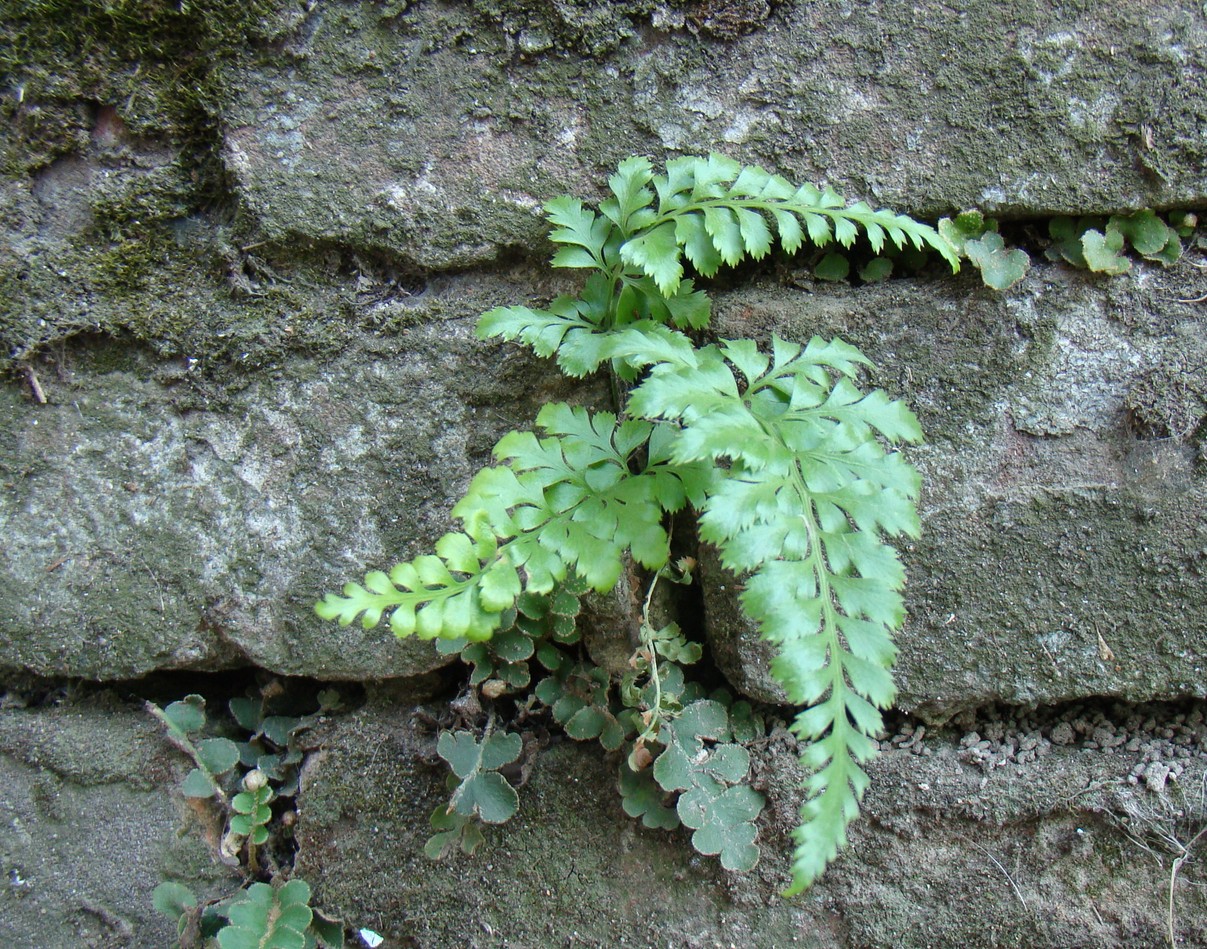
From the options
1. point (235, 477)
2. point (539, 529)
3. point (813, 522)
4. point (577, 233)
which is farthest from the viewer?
point (235, 477)

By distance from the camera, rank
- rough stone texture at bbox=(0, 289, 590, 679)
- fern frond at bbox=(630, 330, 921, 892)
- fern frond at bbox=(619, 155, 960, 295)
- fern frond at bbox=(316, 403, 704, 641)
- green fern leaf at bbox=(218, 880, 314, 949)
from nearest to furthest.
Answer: fern frond at bbox=(630, 330, 921, 892)
fern frond at bbox=(316, 403, 704, 641)
fern frond at bbox=(619, 155, 960, 295)
green fern leaf at bbox=(218, 880, 314, 949)
rough stone texture at bbox=(0, 289, 590, 679)

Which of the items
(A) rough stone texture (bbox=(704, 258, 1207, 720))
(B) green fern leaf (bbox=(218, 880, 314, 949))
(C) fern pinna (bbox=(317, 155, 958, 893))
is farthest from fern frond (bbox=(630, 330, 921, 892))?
(B) green fern leaf (bbox=(218, 880, 314, 949))

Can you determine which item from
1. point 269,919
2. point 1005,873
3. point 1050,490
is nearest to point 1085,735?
point 1005,873

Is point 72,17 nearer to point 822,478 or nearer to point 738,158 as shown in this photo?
point 738,158

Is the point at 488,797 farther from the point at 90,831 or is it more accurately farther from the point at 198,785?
the point at 90,831

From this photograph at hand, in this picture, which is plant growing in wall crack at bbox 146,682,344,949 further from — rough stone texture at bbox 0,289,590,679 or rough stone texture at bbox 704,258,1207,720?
rough stone texture at bbox 704,258,1207,720
